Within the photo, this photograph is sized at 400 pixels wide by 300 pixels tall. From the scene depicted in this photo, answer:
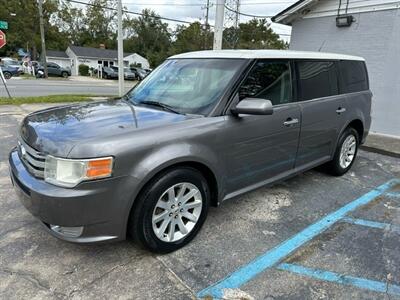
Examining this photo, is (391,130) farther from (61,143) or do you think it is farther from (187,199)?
(61,143)

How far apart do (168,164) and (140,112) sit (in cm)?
77

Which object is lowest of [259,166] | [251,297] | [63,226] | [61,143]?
[251,297]

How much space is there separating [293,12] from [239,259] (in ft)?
25.3

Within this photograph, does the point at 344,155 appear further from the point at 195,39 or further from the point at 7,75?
the point at 195,39

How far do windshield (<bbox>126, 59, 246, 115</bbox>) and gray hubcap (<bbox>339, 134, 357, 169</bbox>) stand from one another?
7.90 ft

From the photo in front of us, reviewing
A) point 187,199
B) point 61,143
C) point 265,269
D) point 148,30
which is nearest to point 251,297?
point 265,269

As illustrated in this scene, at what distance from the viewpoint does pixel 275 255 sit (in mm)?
2926

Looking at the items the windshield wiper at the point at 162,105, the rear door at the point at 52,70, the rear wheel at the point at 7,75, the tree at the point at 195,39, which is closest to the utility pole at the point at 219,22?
the windshield wiper at the point at 162,105

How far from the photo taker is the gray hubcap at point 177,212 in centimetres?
275

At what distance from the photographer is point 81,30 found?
70000 mm

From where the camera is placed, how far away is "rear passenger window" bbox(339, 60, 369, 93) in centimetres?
460

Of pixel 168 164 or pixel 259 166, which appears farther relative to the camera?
pixel 259 166

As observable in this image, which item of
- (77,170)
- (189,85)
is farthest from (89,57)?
(77,170)

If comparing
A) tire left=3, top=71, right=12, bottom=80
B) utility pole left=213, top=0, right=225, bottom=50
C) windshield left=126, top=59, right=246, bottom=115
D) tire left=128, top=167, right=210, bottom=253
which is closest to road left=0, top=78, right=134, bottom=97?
tire left=3, top=71, right=12, bottom=80
